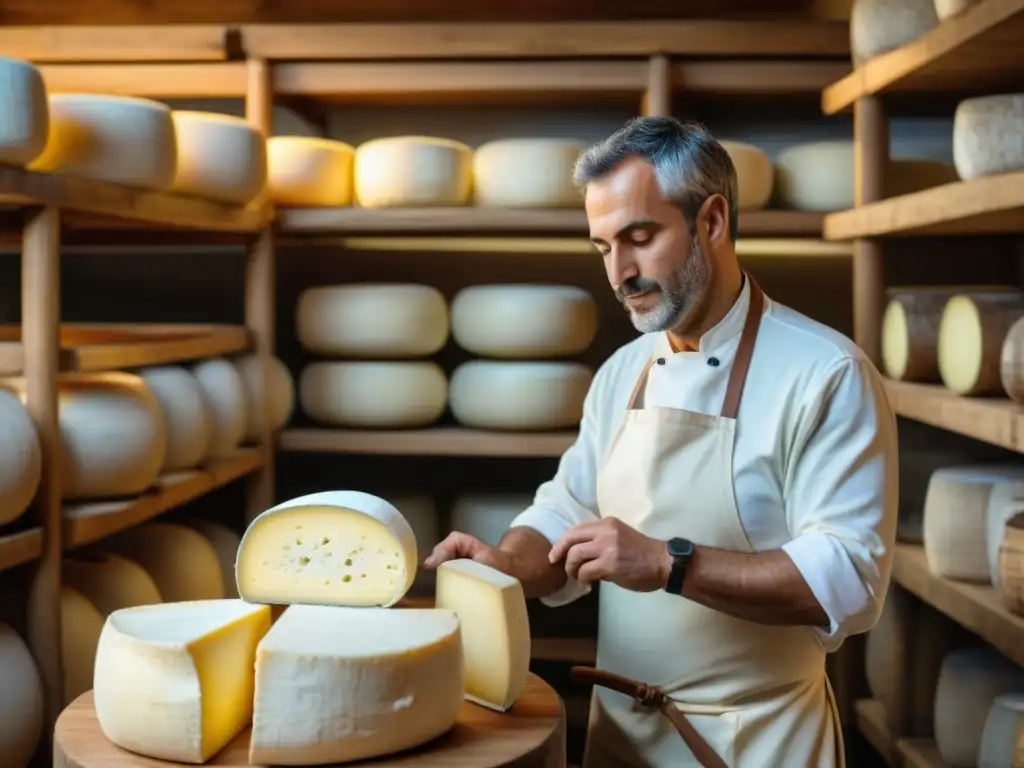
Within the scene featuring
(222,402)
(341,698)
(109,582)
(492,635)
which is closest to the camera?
(341,698)

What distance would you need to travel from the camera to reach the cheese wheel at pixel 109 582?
2100mm

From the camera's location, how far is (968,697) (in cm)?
225

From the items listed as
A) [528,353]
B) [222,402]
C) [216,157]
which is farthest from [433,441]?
[216,157]

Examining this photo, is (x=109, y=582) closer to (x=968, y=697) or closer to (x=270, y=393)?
(x=270, y=393)

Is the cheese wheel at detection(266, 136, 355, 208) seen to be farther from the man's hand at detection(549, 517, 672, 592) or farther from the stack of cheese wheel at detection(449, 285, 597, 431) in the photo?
the man's hand at detection(549, 517, 672, 592)

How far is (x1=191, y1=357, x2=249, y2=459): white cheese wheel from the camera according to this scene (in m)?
2.51

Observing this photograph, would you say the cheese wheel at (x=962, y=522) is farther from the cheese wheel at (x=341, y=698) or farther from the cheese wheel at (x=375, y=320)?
the cheese wheel at (x=341, y=698)

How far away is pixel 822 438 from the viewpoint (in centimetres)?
161

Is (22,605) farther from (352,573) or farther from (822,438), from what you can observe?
(822,438)

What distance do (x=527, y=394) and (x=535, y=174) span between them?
1.66 ft

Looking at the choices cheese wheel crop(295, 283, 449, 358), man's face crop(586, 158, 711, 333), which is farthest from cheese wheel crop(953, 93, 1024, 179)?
cheese wheel crop(295, 283, 449, 358)

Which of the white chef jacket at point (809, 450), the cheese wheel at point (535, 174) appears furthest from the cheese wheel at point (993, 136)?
the cheese wheel at point (535, 174)

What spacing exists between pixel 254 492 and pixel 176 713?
161 centimetres

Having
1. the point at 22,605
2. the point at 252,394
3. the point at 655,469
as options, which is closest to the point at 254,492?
the point at 252,394
